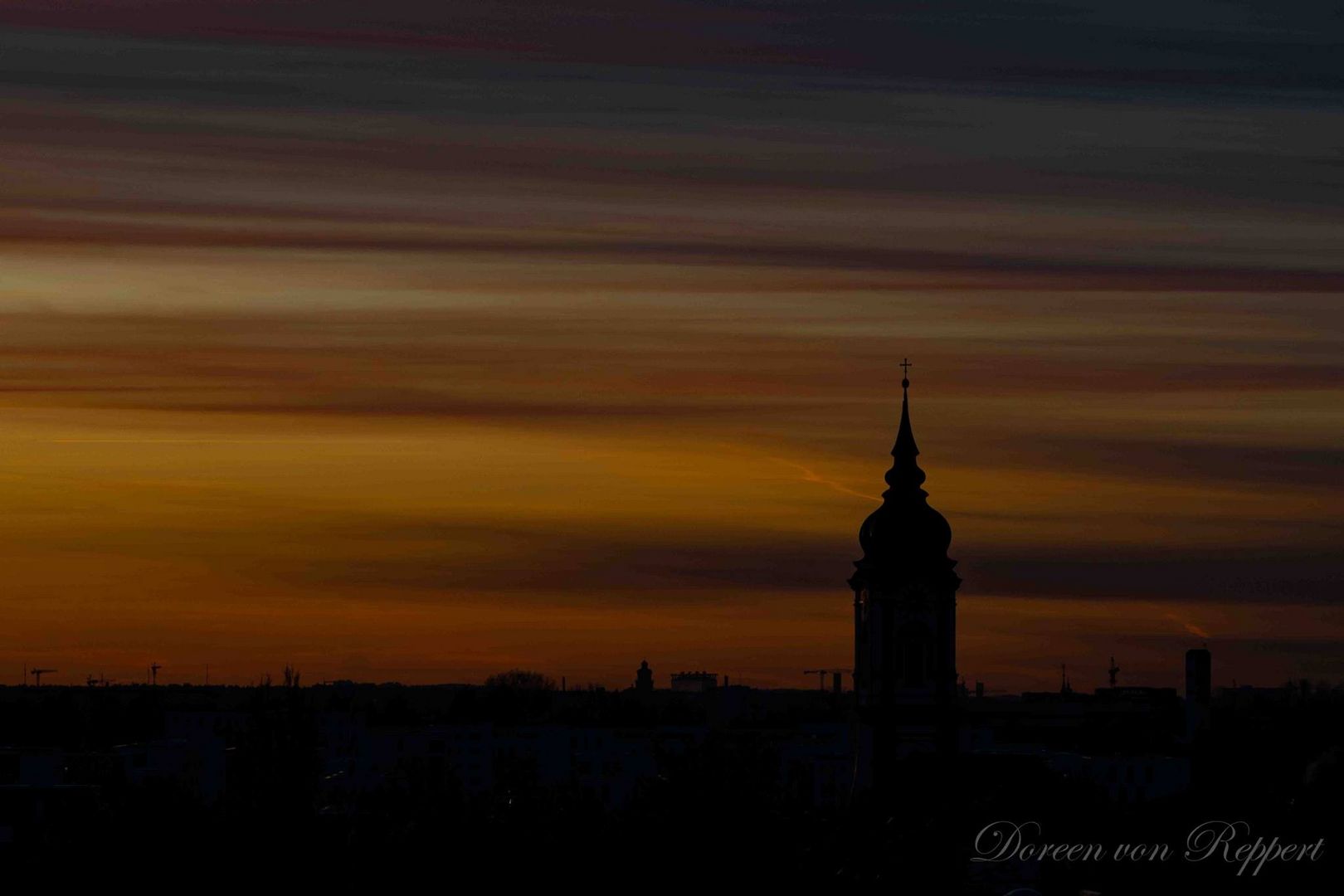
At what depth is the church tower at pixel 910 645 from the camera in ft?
410

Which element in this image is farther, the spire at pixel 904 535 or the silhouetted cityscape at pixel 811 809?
the spire at pixel 904 535

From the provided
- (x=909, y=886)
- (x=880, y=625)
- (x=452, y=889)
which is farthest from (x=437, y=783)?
(x=909, y=886)

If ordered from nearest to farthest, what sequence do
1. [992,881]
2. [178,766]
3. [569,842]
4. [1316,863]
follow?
1. [1316,863]
2. [992,881]
3. [569,842]
4. [178,766]

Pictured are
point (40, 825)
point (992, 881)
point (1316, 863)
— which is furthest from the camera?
point (40, 825)

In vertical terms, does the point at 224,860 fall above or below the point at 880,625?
below

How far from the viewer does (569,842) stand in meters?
104

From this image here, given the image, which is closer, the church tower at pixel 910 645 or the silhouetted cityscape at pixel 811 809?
the silhouetted cityscape at pixel 811 809

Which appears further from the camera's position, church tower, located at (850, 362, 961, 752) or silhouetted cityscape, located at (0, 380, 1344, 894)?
church tower, located at (850, 362, 961, 752)

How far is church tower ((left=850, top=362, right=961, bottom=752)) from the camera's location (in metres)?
125

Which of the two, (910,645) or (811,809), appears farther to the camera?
(811,809)

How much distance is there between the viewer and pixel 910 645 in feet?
411

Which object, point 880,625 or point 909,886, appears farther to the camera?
point 880,625

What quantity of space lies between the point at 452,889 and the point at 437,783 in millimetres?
47982

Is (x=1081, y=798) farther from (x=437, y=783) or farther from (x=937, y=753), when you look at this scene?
(x=437, y=783)
